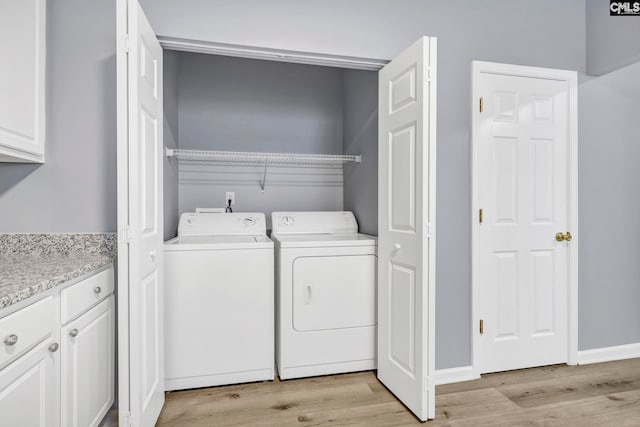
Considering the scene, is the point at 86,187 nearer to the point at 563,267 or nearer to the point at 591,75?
the point at 563,267

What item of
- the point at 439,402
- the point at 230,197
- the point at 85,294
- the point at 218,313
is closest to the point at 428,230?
→ the point at 439,402

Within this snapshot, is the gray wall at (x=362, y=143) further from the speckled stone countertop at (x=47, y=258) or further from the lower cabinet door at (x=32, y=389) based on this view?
the lower cabinet door at (x=32, y=389)

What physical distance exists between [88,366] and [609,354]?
128 inches

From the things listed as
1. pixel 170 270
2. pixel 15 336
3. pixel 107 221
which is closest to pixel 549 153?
pixel 170 270

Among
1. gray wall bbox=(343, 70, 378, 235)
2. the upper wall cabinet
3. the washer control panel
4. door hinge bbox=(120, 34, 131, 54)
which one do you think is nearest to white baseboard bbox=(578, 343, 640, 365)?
gray wall bbox=(343, 70, 378, 235)

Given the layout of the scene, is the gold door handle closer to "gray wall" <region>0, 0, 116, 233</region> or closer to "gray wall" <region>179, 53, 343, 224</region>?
"gray wall" <region>179, 53, 343, 224</region>

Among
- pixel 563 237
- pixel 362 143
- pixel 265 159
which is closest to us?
pixel 563 237

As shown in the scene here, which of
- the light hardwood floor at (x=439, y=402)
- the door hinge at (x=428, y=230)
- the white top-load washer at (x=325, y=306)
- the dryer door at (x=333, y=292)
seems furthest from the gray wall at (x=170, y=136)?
the door hinge at (x=428, y=230)

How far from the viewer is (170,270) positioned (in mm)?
2127

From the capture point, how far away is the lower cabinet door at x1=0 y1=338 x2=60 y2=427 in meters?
0.99

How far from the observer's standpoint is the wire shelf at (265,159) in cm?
288

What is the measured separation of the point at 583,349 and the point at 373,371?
4.96ft

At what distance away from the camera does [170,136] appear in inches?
107

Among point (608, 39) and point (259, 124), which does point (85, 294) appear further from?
point (608, 39)
